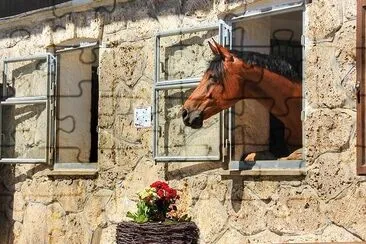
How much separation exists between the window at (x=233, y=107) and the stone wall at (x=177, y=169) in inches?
4.9

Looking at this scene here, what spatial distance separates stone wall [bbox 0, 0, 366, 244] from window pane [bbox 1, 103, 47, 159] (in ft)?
0.54

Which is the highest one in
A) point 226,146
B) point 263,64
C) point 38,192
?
point 263,64

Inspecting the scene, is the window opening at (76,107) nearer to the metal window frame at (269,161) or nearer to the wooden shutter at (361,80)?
the metal window frame at (269,161)

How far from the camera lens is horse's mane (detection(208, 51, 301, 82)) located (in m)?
8.00

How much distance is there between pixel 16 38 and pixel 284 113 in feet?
13.5

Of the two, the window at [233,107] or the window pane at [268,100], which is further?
the window at [233,107]

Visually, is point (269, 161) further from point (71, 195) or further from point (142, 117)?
point (71, 195)

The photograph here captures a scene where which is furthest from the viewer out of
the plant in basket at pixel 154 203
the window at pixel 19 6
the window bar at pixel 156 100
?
the window at pixel 19 6

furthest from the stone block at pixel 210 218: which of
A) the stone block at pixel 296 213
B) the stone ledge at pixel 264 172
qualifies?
the stone block at pixel 296 213

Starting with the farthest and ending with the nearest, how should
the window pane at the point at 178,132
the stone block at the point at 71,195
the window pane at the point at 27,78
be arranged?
1. the window pane at the point at 27,78
2. the stone block at the point at 71,195
3. the window pane at the point at 178,132

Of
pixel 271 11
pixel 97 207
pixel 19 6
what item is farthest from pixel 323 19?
pixel 19 6

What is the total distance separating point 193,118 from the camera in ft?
26.3

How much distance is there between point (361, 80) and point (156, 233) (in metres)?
2.12

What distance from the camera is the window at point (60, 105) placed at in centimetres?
1052
